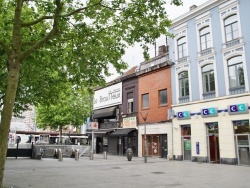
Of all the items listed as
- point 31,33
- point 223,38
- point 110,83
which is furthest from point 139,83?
point 31,33

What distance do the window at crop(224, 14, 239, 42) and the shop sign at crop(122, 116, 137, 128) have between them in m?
12.3

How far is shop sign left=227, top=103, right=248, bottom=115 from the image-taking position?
55.8ft

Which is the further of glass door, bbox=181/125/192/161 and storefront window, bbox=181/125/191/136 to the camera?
storefront window, bbox=181/125/191/136

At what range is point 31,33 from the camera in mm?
12297

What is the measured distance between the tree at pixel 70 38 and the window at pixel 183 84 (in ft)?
35.2

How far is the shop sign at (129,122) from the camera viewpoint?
88.1 feet

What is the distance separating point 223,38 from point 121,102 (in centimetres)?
1383

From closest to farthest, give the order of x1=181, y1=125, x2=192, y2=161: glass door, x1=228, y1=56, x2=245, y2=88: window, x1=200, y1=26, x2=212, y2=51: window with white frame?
x1=228, y1=56, x2=245, y2=88: window, x1=200, y1=26, x2=212, y2=51: window with white frame, x1=181, y1=125, x2=192, y2=161: glass door

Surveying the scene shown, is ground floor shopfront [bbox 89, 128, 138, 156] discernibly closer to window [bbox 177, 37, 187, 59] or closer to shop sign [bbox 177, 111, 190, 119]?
shop sign [bbox 177, 111, 190, 119]

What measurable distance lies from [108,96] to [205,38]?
15.1 meters

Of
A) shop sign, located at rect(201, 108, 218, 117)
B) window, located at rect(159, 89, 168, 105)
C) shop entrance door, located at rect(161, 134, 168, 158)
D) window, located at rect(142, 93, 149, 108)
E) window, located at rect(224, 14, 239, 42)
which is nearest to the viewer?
window, located at rect(224, 14, 239, 42)

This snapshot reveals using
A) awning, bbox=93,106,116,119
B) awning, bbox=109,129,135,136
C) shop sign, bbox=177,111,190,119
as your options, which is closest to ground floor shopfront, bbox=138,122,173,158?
awning, bbox=109,129,135,136

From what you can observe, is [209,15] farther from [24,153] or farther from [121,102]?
[24,153]

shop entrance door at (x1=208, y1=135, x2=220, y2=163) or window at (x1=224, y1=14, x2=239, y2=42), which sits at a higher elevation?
window at (x1=224, y1=14, x2=239, y2=42)
